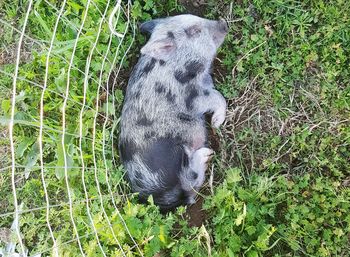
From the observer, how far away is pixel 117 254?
14.1 feet

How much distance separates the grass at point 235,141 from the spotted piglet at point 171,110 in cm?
17

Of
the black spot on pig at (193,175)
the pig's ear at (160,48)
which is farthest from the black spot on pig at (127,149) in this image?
the pig's ear at (160,48)

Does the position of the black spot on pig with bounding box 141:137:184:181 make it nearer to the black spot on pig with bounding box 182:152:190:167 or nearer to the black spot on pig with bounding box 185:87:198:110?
the black spot on pig with bounding box 182:152:190:167

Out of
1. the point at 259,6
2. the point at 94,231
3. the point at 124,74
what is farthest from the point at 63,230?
the point at 259,6

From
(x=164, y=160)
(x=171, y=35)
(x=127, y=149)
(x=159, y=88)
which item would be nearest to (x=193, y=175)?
(x=164, y=160)

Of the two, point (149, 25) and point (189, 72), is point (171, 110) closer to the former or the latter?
point (189, 72)

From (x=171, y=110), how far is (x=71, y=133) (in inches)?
36.3

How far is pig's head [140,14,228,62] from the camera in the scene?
4641 millimetres

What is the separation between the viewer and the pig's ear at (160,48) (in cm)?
454

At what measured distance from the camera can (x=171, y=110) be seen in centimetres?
447

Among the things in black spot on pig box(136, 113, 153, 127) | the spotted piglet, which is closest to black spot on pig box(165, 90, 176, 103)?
the spotted piglet

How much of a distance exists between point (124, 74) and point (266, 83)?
1.33 meters

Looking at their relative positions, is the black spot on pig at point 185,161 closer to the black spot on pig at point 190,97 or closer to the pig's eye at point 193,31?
the black spot on pig at point 190,97

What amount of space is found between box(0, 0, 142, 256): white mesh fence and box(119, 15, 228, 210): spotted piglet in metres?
Result: 0.26
